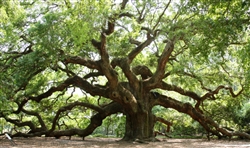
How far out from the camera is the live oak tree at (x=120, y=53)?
6.13 meters

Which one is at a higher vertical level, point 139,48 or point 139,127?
point 139,48

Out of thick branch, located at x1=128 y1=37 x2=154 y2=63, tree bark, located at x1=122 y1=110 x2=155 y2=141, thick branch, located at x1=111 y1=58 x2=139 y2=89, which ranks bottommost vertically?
tree bark, located at x1=122 y1=110 x2=155 y2=141

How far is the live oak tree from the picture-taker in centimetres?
613

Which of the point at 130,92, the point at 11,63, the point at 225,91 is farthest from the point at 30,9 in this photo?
the point at 225,91

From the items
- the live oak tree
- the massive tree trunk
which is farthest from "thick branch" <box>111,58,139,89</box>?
the massive tree trunk

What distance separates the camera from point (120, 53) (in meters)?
10.6

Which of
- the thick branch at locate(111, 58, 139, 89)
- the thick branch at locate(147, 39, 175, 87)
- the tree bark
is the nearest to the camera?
the thick branch at locate(147, 39, 175, 87)

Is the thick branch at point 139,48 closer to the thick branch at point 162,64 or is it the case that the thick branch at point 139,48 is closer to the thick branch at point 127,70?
the thick branch at point 127,70

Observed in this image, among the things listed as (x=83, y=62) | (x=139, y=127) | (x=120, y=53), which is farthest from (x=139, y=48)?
(x=139, y=127)

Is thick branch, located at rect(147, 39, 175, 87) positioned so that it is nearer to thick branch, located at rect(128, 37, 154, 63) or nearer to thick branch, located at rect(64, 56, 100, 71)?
thick branch, located at rect(128, 37, 154, 63)

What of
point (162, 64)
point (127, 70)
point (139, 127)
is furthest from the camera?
point (139, 127)

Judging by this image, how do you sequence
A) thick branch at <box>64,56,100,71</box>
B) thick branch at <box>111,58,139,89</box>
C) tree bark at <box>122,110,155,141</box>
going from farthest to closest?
tree bark at <box>122,110,155,141</box>
thick branch at <box>111,58,139,89</box>
thick branch at <box>64,56,100,71</box>

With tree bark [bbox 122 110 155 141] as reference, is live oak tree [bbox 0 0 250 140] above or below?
above

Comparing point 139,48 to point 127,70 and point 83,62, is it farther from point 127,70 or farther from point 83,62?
point 83,62
